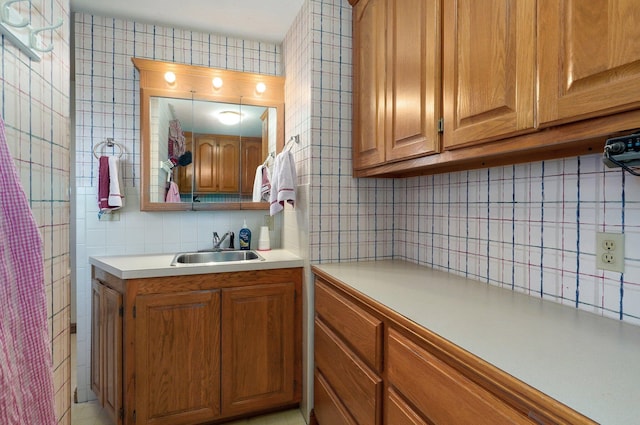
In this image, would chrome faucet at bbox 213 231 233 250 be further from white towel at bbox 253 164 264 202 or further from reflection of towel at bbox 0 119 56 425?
reflection of towel at bbox 0 119 56 425

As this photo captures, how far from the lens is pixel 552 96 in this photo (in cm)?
82

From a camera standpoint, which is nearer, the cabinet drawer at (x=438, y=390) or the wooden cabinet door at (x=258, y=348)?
the cabinet drawer at (x=438, y=390)

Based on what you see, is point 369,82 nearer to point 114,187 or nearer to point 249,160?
point 249,160

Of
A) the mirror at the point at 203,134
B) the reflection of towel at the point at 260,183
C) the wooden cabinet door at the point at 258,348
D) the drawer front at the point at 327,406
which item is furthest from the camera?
the reflection of towel at the point at 260,183

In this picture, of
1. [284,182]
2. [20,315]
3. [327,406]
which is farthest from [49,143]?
[327,406]

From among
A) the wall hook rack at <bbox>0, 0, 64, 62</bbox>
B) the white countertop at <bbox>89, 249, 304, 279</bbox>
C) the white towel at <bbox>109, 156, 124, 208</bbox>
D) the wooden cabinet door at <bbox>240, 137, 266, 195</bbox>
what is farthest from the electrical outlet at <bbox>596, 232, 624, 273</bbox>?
the white towel at <bbox>109, 156, 124, 208</bbox>

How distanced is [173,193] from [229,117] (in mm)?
658

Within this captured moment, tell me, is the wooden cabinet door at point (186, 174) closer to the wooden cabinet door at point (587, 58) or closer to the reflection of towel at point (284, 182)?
the reflection of towel at point (284, 182)

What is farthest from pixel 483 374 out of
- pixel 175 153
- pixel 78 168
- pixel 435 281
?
pixel 78 168

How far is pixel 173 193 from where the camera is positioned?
7.18 ft

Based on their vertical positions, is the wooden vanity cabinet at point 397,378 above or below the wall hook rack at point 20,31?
below

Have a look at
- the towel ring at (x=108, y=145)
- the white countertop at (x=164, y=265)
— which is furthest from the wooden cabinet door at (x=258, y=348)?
the towel ring at (x=108, y=145)

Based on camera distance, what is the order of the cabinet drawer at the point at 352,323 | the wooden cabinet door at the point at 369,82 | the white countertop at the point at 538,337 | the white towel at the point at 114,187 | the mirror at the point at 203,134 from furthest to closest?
the mirror at the point at 203,134, the white towel at the point at 114,187, the wooden cabinet door at the point at 369,82, the cabinet drawer at the point at 352,323, the white countertop at the point at 538,337

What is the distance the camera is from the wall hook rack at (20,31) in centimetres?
→ 72
